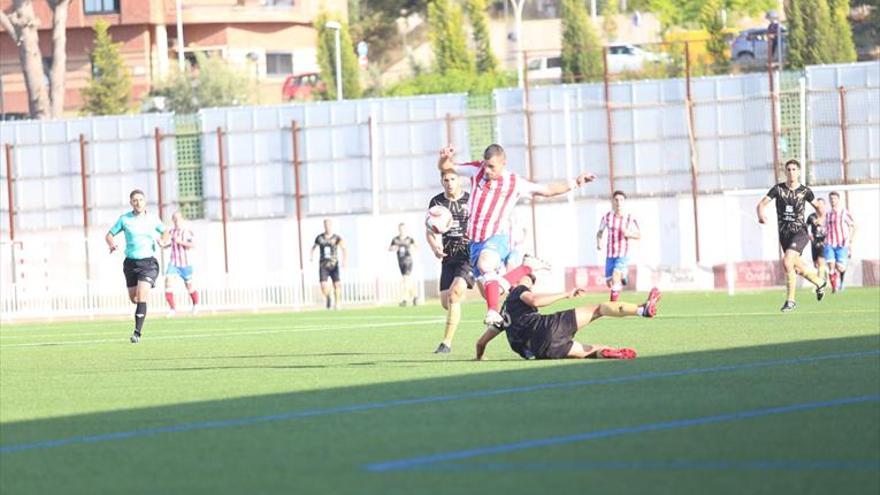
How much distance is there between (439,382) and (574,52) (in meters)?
57.1

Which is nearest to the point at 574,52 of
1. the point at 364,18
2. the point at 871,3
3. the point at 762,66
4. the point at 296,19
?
the point at 762,66

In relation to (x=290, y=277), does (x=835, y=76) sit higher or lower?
higher

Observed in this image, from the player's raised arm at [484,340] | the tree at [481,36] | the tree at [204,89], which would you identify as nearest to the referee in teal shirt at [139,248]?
the player's raised arm at [484,340]

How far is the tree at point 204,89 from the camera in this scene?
254 ft

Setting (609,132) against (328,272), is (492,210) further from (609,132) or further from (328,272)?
(609,132)

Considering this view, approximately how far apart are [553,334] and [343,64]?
198 ft

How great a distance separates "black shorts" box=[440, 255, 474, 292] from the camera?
1980 cm

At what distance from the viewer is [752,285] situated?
42.6 meters

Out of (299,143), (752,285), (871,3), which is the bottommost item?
(752,285)

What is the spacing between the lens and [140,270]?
26.5 m

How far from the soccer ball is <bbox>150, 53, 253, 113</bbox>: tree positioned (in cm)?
5800

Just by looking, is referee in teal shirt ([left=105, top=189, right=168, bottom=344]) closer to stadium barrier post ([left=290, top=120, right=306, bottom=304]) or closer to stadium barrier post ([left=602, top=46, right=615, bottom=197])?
stadium barrier post ([left=290, top=120, right=306, bottom=304])

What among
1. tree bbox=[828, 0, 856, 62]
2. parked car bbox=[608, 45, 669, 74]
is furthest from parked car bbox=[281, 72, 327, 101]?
tree bbox=[828, 0, 856, 62]

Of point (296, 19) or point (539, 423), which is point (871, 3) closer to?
point (296, 19)
